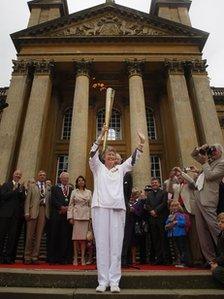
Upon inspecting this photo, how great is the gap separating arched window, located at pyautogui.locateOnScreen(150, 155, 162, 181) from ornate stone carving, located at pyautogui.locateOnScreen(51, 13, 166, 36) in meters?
8.57

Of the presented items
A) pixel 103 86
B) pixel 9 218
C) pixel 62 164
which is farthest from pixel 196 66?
pixel 9 218

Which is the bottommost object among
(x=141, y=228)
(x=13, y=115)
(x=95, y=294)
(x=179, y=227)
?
(x=95, y=294)

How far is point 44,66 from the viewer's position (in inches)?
696

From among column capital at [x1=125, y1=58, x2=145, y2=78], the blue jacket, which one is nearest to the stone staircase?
the blue jacket

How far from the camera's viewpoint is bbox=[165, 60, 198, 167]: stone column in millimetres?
14492

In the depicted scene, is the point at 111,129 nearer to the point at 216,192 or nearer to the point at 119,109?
the point at 119,109

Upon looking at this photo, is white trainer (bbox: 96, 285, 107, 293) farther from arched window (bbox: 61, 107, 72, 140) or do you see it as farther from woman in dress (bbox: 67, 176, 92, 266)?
arched window (bbox: 61, 107, 72, 140)

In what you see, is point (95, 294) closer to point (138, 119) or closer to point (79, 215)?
point (79, 215)

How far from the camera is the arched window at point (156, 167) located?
735 inches

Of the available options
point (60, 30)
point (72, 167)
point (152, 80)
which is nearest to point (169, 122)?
point (152, 80)

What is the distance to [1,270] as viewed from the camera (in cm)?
405

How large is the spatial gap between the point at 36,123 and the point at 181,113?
8025 mm

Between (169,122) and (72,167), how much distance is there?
802cm

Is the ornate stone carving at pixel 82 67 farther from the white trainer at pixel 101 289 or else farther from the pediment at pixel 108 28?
the white trainer at pixel 101 289
